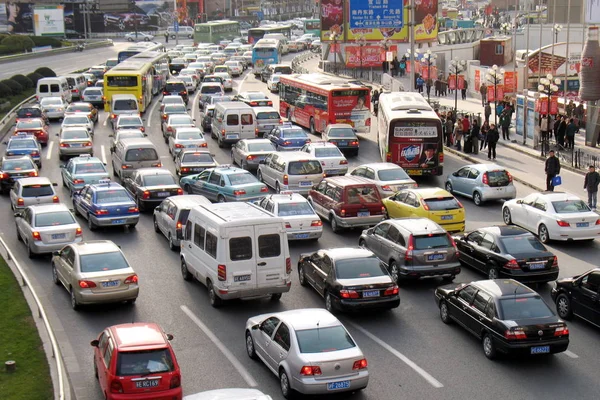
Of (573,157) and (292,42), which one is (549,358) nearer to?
(573,157)

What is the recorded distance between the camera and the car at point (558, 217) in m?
24.8

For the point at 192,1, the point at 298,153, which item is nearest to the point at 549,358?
the point at 298,153

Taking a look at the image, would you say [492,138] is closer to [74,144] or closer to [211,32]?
[74,144]

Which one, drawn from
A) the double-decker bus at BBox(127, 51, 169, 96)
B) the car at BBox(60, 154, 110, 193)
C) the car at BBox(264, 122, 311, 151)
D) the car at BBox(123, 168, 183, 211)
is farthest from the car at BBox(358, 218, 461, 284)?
the double-decker bus at BBox(127, 51, 169, 96)

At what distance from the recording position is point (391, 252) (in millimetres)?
22125

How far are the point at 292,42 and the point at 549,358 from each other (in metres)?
105

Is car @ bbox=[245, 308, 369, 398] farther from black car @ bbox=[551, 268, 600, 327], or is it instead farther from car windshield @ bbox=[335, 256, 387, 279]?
black car @ bbox=[551, 268, 600, 327]

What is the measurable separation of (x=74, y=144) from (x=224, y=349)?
2471 centimetres

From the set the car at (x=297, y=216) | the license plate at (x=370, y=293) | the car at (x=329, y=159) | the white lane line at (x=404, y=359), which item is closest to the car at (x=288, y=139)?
the car at (x=329, y=159)

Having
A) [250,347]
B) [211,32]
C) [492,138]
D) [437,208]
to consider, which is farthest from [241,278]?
[211,32]

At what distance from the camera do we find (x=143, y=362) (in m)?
14.4

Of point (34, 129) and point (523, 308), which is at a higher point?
point (523, 308)

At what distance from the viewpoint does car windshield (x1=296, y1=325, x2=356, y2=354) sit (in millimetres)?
15133

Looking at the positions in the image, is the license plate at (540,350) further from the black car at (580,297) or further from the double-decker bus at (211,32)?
the double-decker bus at (211,32)
